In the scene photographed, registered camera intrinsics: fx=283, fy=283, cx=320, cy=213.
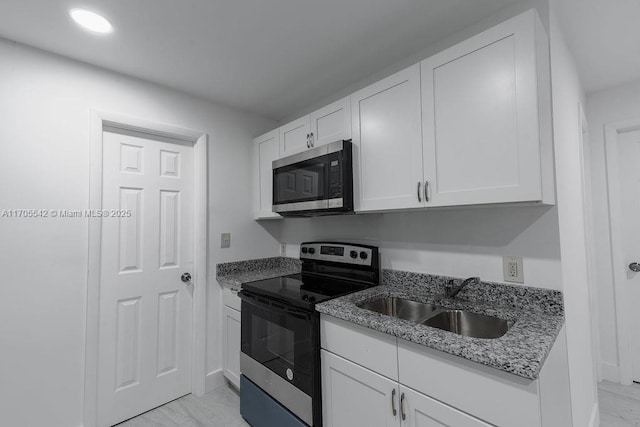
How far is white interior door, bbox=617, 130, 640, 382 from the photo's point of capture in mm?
2213

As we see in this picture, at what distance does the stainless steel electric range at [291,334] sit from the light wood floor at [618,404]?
180 cm

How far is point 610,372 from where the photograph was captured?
230 cm

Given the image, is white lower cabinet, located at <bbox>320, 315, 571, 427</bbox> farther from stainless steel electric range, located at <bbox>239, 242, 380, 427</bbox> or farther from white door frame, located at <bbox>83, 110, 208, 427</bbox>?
white door frame, located at <bbox>83, 110, 208, 427</bbox>

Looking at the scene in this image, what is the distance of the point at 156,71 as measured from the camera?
77.1 inches

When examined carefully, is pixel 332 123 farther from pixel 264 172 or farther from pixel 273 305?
pixel 273 305

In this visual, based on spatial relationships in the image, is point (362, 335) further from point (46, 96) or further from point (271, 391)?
point (46, 96)

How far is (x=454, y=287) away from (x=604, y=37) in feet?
5.48

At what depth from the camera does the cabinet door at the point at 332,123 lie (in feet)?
5.86

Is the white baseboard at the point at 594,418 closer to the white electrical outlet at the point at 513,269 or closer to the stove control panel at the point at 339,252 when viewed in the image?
the white electrical outlet at the point at 513,269

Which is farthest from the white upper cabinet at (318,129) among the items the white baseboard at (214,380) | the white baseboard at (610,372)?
the white baseboard at (610,372)

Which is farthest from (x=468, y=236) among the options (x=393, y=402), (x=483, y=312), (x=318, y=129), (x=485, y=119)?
(x=318, y=129)

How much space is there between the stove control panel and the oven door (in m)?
0.61

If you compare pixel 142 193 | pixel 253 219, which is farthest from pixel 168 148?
pixel 253 219

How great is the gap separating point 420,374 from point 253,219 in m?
1.96
